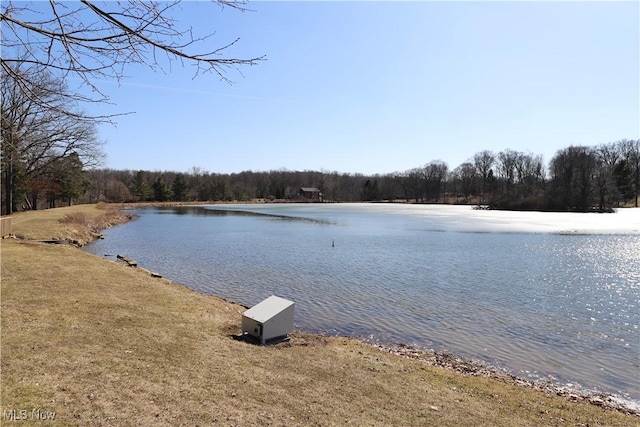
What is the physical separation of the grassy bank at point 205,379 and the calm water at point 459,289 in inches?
83.2

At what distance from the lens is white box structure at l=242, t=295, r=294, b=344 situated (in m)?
7.52

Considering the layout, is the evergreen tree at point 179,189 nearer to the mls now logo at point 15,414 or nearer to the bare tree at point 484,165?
the bare tree at point 484,165

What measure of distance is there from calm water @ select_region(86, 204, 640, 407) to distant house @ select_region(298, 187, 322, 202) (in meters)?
106

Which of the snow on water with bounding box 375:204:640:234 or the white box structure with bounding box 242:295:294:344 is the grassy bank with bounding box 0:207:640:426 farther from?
the snow on water with bounding box 375:204:640:234

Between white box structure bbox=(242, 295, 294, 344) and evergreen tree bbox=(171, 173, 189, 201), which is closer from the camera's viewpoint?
white box structure bbox=(242, 295, 294, 344)

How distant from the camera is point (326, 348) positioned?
788 cm

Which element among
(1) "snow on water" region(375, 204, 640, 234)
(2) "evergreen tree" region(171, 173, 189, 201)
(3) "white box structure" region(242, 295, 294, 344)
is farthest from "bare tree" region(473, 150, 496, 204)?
(3) "white box structure" region(242, 295, 294, 344)

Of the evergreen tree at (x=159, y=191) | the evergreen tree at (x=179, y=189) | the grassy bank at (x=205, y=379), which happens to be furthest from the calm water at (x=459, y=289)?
the evergreen tree at (x=179, y=189)

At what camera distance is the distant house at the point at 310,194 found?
5349 inches

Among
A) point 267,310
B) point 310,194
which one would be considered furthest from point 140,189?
point 267,310

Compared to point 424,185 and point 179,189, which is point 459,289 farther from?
point 424,185

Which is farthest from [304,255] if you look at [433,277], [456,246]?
[456,246]

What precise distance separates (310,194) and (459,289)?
123 metres

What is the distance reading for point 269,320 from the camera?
7.55 m
